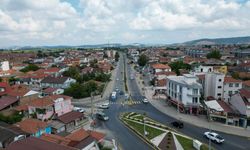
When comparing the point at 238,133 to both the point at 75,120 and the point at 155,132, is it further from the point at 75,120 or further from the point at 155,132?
the point at 75,120

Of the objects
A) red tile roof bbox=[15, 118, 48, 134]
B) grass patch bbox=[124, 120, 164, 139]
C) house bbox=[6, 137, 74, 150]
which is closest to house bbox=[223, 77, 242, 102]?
grass patch bbox=[124, 120, 164, 139]

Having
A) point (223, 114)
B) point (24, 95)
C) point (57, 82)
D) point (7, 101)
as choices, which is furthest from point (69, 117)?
point (57, 82)

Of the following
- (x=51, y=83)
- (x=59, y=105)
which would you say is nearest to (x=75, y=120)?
(x=59, y=105)

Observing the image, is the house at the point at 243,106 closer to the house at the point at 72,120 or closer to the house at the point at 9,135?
the house at the point at 72,120

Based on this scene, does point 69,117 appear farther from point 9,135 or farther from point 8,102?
point 8,102

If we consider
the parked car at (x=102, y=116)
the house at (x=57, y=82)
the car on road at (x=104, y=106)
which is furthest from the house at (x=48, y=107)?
the house at (x=57, y=82)
